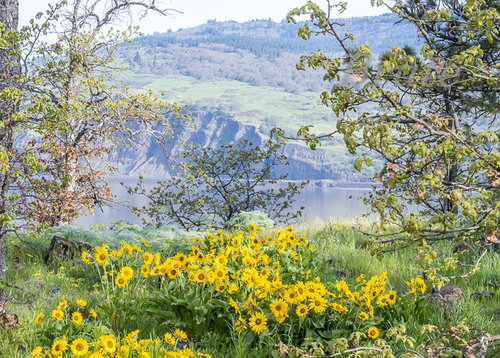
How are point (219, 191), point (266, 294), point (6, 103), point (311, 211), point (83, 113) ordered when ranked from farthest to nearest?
point (311, 211), point (219, 191), point (83, 113), point (6, 103), point (266, 294)

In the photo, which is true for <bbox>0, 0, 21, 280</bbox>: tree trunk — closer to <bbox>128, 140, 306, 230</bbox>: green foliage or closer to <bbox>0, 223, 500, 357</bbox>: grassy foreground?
<bbox>0, 223, 500, 357</bbox>: grassy foreground

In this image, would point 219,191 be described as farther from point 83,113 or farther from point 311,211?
point 311,211

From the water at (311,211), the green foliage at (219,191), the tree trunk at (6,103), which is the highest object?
the tree trunk at (6,103)

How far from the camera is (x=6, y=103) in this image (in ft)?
18.8

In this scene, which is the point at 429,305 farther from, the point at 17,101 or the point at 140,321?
the point at 17,101

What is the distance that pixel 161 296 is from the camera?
415cm

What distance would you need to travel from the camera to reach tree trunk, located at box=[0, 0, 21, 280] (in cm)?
544

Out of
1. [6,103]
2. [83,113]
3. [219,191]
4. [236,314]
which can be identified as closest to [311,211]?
[219,191]

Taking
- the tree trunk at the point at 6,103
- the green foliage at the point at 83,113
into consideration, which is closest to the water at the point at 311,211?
the green foliage at the point at 83,113

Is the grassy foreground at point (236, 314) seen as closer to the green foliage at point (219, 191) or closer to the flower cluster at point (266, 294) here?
the flower cluster at point (266, 294)

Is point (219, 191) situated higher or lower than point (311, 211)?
higher

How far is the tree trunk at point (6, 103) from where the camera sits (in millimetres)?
5441

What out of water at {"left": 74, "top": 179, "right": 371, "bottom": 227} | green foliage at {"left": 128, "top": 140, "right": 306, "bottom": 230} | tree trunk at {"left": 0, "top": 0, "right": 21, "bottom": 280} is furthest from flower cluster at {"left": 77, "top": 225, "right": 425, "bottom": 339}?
green foliage at {"left": 128, "top": 140, "right": 306, "bottom": 230}

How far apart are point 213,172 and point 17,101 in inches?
266
